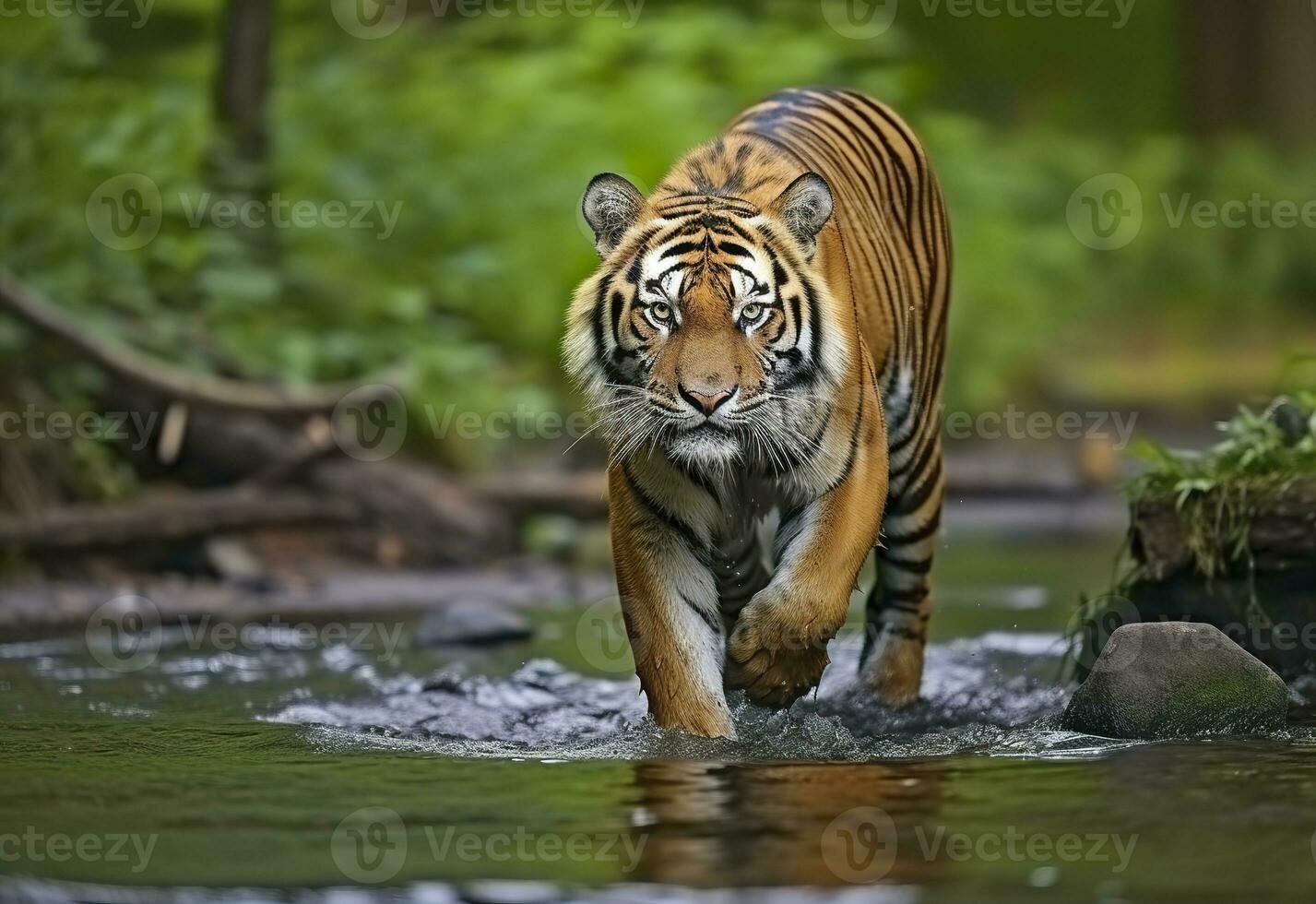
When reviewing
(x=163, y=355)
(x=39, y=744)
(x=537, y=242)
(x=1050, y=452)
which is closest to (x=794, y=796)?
(x=39, y=744)

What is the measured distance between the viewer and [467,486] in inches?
384

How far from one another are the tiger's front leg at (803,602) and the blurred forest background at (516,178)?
1.97 meters

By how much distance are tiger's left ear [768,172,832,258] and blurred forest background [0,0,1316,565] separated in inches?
76.0

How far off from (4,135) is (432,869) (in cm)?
688

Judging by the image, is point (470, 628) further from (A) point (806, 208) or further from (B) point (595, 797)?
(B) point (595, 797)

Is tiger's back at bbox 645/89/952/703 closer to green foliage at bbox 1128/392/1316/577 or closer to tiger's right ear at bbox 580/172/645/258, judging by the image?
tiger's right ear at bbox 580/172/645/258

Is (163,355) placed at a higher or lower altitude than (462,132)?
lower

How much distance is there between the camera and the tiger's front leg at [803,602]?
4320 millimetres

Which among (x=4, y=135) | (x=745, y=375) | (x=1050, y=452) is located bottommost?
(x=1050, y=452)

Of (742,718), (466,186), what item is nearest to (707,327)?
(742,718)

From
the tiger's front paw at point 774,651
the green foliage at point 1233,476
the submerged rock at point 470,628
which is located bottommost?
the submerged rock at point 470,628

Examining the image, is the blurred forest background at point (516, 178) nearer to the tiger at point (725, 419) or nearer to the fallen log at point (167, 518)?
the fallen log at point (167, 518)

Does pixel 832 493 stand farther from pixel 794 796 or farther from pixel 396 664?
pixel 396 664

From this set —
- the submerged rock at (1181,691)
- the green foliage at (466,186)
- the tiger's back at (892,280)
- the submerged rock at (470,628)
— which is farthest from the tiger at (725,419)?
the green foliage at (466,186)
